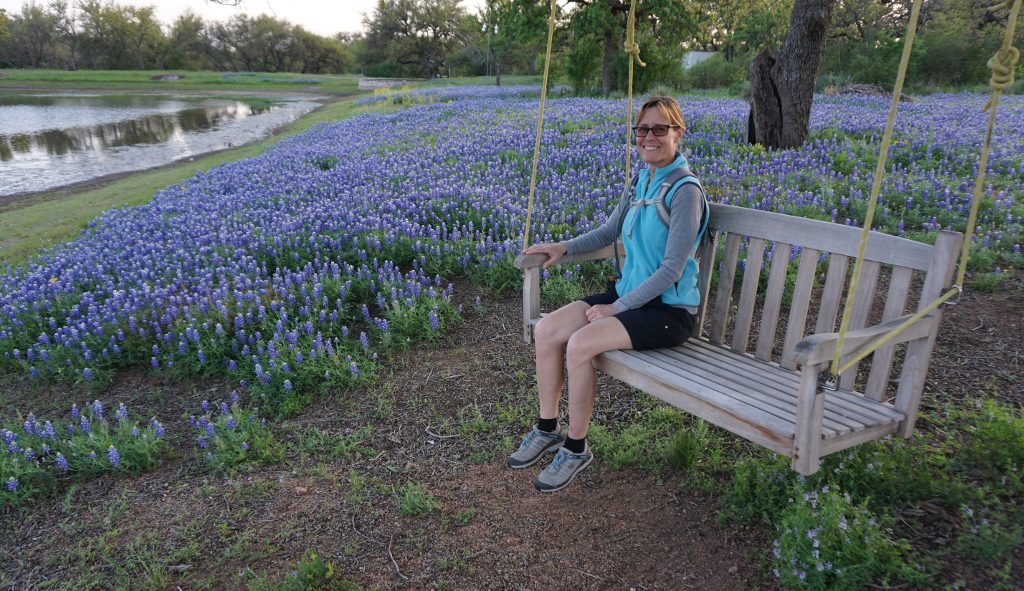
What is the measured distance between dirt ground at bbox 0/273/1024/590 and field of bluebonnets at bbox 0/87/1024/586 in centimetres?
29

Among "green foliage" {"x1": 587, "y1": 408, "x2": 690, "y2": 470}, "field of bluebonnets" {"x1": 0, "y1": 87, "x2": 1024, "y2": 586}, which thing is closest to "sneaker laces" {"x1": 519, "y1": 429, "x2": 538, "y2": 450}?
"green foliage" {"x1": 587, "y1": 408, "x2": 690, "y2": 470}

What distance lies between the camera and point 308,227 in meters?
6.28

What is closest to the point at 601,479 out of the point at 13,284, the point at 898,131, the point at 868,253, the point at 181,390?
the point at 868,253

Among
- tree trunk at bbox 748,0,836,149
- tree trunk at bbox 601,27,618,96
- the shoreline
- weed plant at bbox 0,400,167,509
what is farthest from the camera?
tree trunk at bbox 601,27,618,96

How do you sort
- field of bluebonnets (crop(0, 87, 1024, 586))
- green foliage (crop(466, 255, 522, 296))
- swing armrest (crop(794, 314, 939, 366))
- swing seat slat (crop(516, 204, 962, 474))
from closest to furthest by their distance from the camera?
1. swing armrest (crop(794, 314, 939, 366))
2. swing seat slat (crop(516, 204, 962, 474))
3. field of bluebonnets (crop(0, 87, 1024, 586))
4. green foliage (crop(466, 255, 522, 296))

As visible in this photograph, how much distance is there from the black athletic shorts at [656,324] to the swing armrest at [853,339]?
2.46ft

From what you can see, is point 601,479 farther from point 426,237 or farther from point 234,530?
point 426,237

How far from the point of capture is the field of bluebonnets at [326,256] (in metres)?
4.05

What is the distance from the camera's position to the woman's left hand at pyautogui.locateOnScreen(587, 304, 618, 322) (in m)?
2.88

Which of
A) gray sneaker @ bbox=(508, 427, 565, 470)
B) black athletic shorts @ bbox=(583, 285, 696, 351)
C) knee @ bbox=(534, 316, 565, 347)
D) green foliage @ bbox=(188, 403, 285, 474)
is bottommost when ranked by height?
green foliage @ bbox=(188, 403, 285, 474)

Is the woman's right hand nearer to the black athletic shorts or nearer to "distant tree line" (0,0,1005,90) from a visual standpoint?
the black athletic shorts

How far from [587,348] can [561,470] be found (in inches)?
25.2

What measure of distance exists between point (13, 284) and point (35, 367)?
2.04 meters

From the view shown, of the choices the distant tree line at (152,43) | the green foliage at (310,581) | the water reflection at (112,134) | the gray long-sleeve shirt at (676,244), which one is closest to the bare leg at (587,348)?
the gray long-sleeve shirt at (676,244)
